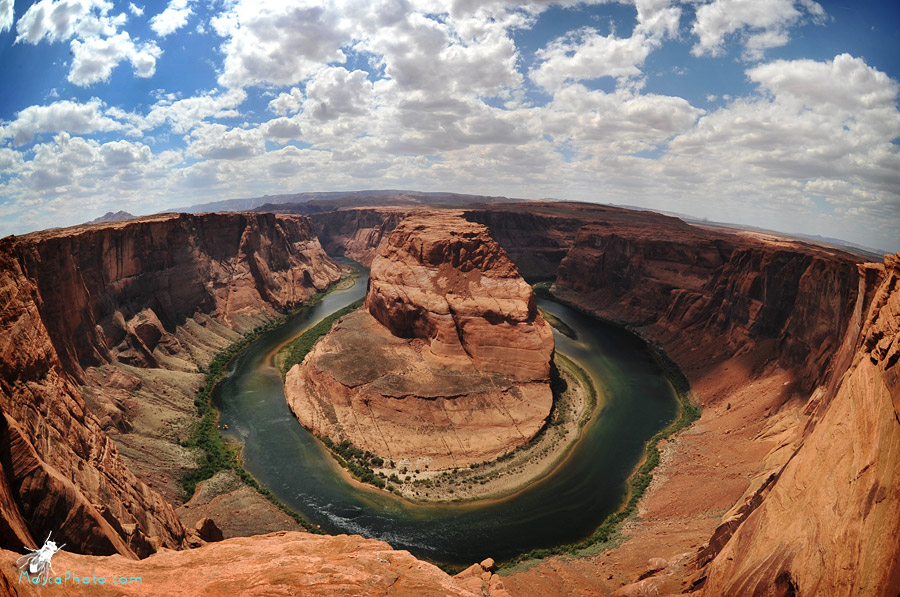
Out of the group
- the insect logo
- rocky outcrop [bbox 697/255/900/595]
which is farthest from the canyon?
the insect logo

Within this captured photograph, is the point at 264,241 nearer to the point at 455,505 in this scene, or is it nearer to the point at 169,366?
the point at 169,366

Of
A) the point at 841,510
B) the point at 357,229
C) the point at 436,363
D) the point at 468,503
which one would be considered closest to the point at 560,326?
the point at 436,363

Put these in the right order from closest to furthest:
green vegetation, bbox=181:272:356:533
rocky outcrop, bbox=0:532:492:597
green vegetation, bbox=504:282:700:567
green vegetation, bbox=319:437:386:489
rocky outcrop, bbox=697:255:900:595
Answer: rocky outcrop, bbox=0:532:492:597 < rocky outcrop, bbox=697:255:900:595 < green vegetation, bbox=504:282:700:567 < green vegetation, bbox=181:272:356:533 < green vegetation, bbox=319:437:386:489

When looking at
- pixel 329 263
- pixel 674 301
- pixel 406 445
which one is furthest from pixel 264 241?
pixel 674 301

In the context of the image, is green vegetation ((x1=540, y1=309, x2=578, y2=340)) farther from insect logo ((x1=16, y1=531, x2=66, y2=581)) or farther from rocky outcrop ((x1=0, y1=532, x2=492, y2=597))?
insect logo ((x1=16, y1=531, x2=66, y2=581))

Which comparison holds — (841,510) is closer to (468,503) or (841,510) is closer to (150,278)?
(468,503)

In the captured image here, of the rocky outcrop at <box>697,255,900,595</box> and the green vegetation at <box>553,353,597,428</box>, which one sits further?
the green vegetation at <box>553,353,597,428</box>
